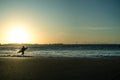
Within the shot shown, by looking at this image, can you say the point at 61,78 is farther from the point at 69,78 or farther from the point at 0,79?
the point at 0,79

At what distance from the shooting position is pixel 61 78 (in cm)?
1683

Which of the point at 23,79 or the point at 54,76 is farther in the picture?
the point at 54,76

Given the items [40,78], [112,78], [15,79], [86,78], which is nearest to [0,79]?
[15,79]

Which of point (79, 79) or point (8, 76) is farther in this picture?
point (8, 76)

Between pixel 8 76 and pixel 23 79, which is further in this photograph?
pixel 8 76

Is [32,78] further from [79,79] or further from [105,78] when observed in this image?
[105,78]

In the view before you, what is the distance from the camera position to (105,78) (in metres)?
16.6

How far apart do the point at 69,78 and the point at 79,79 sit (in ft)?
2.14

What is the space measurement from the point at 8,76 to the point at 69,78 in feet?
11.1

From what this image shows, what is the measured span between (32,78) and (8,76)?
1549 millimetres

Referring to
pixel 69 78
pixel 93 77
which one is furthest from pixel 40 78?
pixel 93 77

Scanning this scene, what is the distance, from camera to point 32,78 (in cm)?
1677

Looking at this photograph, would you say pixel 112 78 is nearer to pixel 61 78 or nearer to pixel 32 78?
pixel 61 78

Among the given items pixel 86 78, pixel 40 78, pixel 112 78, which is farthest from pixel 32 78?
pixel 112 78
